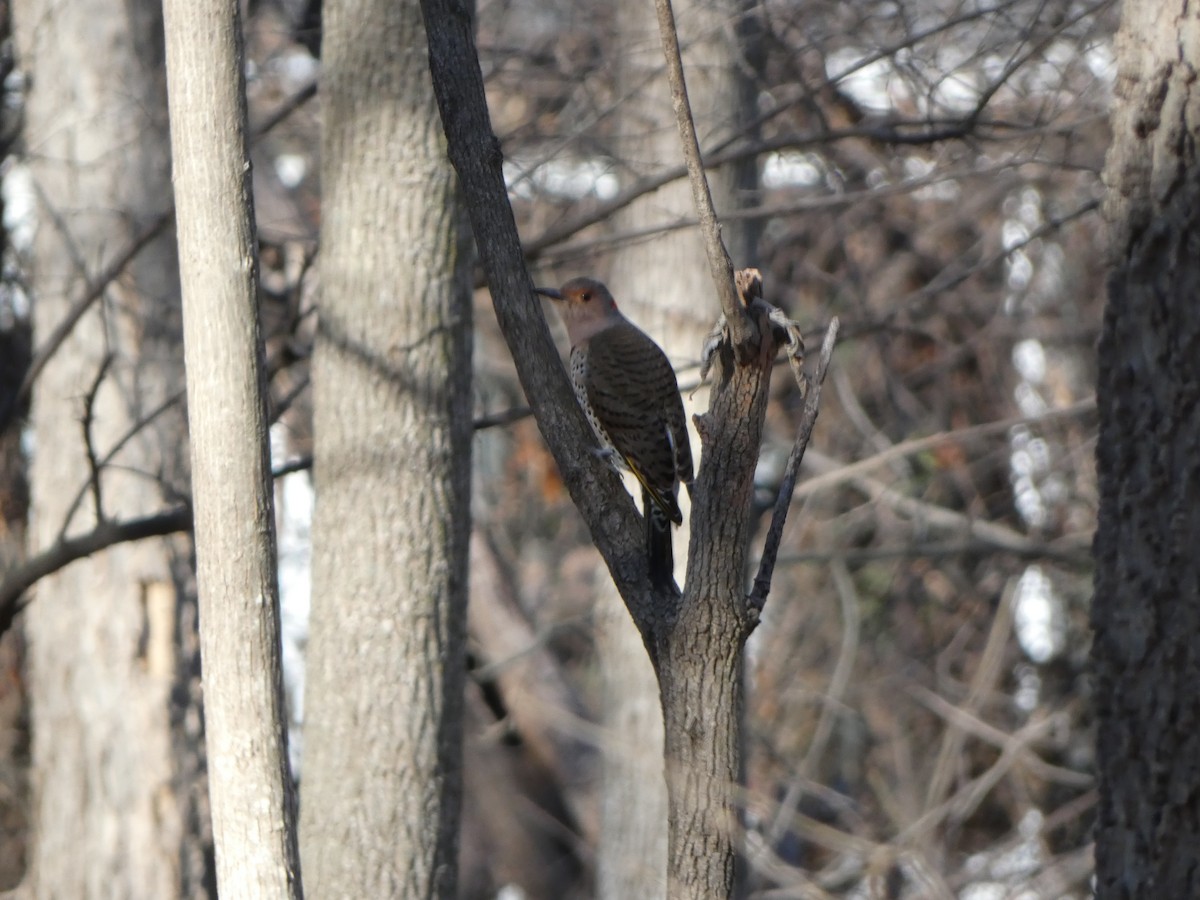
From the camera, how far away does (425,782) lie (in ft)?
13.2

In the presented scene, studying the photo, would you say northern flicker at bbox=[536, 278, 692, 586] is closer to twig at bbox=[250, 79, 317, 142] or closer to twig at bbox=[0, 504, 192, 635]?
twig at bbox=[250, 79, 317, 142]

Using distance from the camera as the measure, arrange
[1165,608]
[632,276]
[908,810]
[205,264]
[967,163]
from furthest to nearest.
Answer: [908,810]
[632,276]
[967,163]
[1165,608]
[205,264]

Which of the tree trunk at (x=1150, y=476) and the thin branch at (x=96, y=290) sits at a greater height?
the thin branch at (x=96, y=290)

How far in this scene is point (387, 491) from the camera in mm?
4027

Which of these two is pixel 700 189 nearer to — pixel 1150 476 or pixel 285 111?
pixel 1150 476

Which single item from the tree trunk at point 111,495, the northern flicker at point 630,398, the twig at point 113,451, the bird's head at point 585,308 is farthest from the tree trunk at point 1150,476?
the tree trunk at point 111,495

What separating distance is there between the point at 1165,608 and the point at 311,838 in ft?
7.59

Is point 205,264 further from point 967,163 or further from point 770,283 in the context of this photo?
point 770,283

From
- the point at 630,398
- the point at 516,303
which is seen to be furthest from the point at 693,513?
the point at 630,398

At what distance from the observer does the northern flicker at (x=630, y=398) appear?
4664mm

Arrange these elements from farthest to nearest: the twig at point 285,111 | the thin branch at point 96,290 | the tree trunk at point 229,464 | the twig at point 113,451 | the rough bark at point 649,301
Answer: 1. the rough bark at point 649,301
2. the twig at point 285,111
3. the thin branch at point 96,290
4. the twig at point 113,451
5. the tree trunk at point 229,464

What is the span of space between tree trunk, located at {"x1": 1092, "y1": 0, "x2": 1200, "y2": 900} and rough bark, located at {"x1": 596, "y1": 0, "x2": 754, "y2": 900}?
2319 millimetres

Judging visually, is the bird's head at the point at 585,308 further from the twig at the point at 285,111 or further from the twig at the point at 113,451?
the twig at the point at 113,451

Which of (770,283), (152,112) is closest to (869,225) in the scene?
(770,283)
